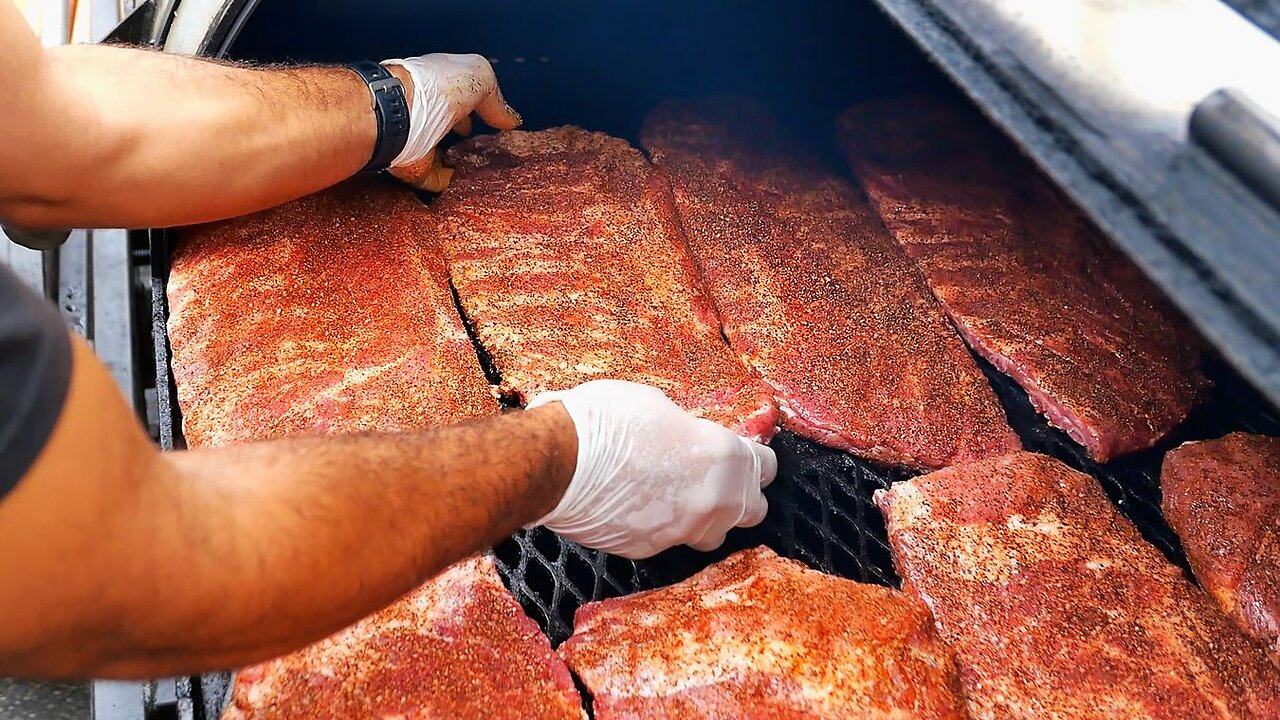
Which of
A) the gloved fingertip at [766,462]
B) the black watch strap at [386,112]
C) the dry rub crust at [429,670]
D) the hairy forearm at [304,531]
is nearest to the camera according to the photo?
the hairy forearm at [304,531]

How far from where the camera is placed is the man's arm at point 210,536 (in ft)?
2.93

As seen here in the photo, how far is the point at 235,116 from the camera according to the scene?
84.5 inches

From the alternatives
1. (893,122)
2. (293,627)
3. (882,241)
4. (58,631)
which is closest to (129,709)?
(293,627)

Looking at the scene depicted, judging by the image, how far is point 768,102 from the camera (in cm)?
344

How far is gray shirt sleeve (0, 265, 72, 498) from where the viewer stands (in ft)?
2.75

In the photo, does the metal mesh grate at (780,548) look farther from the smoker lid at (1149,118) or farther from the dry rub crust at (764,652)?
the smoker lid at (1149,118)

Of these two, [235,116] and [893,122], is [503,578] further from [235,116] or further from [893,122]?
[893,122]

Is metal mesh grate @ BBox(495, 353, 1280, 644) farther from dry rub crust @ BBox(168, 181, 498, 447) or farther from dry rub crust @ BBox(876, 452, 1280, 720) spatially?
dry rub crust @ BBox(168, 181, 498, 447)

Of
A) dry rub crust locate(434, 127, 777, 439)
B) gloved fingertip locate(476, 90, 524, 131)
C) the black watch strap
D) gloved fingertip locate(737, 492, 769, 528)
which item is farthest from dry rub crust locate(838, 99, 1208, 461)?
the black watch strap

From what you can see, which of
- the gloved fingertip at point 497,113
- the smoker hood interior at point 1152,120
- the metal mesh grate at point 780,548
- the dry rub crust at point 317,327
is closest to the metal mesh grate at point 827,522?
the metal mesh grate at point 780,548

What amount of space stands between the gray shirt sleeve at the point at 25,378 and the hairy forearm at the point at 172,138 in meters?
1.16

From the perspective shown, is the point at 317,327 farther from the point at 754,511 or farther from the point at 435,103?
the point at 754,511

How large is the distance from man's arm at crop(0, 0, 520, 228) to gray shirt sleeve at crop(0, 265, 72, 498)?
44.3 inches

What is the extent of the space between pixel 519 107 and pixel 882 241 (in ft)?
4.53
